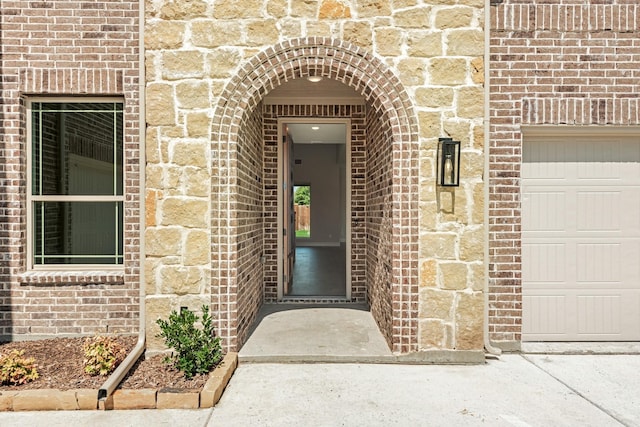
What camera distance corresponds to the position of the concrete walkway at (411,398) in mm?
2682

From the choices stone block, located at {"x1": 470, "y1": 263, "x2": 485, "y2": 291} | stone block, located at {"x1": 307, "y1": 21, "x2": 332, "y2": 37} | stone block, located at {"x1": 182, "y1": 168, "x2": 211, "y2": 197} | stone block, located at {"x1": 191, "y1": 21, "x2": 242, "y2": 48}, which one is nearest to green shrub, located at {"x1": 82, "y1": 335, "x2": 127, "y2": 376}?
stone block, located at {"x1": 182, "y1": 168, "x2": 211, "y2": 197}

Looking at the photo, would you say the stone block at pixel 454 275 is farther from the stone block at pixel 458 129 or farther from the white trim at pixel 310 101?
the white trim at pixel 310 101

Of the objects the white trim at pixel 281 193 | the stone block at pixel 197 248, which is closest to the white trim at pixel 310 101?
the white trim at pixel 281 193

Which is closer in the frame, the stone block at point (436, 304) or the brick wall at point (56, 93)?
the stone block at point (436, 304)

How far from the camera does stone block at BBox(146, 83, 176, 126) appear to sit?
3.62 meters

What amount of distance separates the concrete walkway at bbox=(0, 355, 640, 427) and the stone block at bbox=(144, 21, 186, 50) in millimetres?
3126

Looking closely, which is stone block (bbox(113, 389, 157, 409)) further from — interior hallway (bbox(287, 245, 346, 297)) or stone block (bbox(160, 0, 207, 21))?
stone block (bbox(160, 0, 207, 21))

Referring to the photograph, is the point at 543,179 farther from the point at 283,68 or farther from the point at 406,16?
the point at 283,68

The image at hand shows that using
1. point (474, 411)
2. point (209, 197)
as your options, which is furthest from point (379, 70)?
point (474, 411)

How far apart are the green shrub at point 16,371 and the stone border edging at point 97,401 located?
181mm

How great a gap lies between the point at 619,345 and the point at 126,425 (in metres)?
4.81

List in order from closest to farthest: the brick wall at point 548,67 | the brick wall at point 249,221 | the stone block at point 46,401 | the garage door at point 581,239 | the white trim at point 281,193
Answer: the stone block at point 46,401 < the brick wall at point 249,221 < the brick wall at point 548,67 < the garage door at point 581,239 < the white trim at point 281,193

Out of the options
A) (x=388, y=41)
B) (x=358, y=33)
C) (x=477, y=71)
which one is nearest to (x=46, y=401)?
(x=358, y=33)

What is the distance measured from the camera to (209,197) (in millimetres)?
3607
